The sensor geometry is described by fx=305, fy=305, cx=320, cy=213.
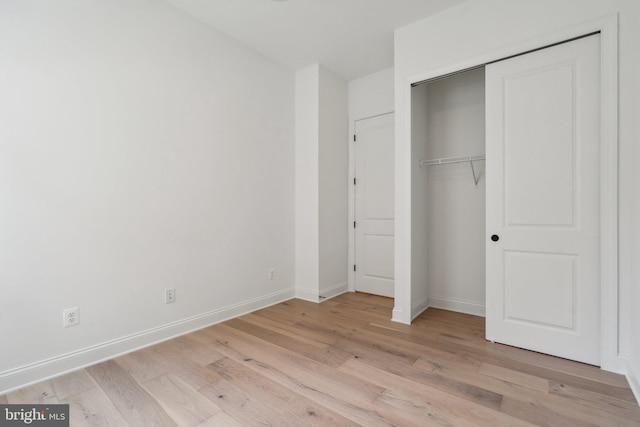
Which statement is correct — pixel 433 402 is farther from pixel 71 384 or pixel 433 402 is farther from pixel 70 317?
pixel 70 317

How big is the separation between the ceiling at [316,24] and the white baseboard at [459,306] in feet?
9.39

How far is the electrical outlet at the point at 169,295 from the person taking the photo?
2.63 metres

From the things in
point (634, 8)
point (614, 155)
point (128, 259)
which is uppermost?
point (634, 8)

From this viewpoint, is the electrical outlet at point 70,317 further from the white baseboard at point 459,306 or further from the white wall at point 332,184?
the white baseboard at point 459,306

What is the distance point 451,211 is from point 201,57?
301cm

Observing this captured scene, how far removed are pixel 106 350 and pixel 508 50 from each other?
3.84 meters

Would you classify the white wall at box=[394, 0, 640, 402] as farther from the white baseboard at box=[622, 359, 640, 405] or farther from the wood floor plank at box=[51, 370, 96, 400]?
the wood floor plank at box=[51, 370, 96, 400]

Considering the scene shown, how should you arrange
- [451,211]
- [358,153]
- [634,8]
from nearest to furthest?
[634,8]
[451,211]
[358,153]

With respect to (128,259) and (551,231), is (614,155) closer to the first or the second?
(551,231)

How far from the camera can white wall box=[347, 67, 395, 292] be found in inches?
152

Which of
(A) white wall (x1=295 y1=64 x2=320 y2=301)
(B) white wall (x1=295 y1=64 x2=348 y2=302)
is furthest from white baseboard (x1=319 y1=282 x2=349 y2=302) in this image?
(A) white wall (x1=295 y1=64 x2=320 y2=301)

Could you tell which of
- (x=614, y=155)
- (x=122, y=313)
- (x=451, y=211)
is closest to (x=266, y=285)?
(x=122, y=313)

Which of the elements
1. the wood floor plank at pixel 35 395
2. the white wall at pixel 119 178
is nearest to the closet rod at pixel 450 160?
the white wall at pixel 119 178

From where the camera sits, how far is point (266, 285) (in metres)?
3.56
